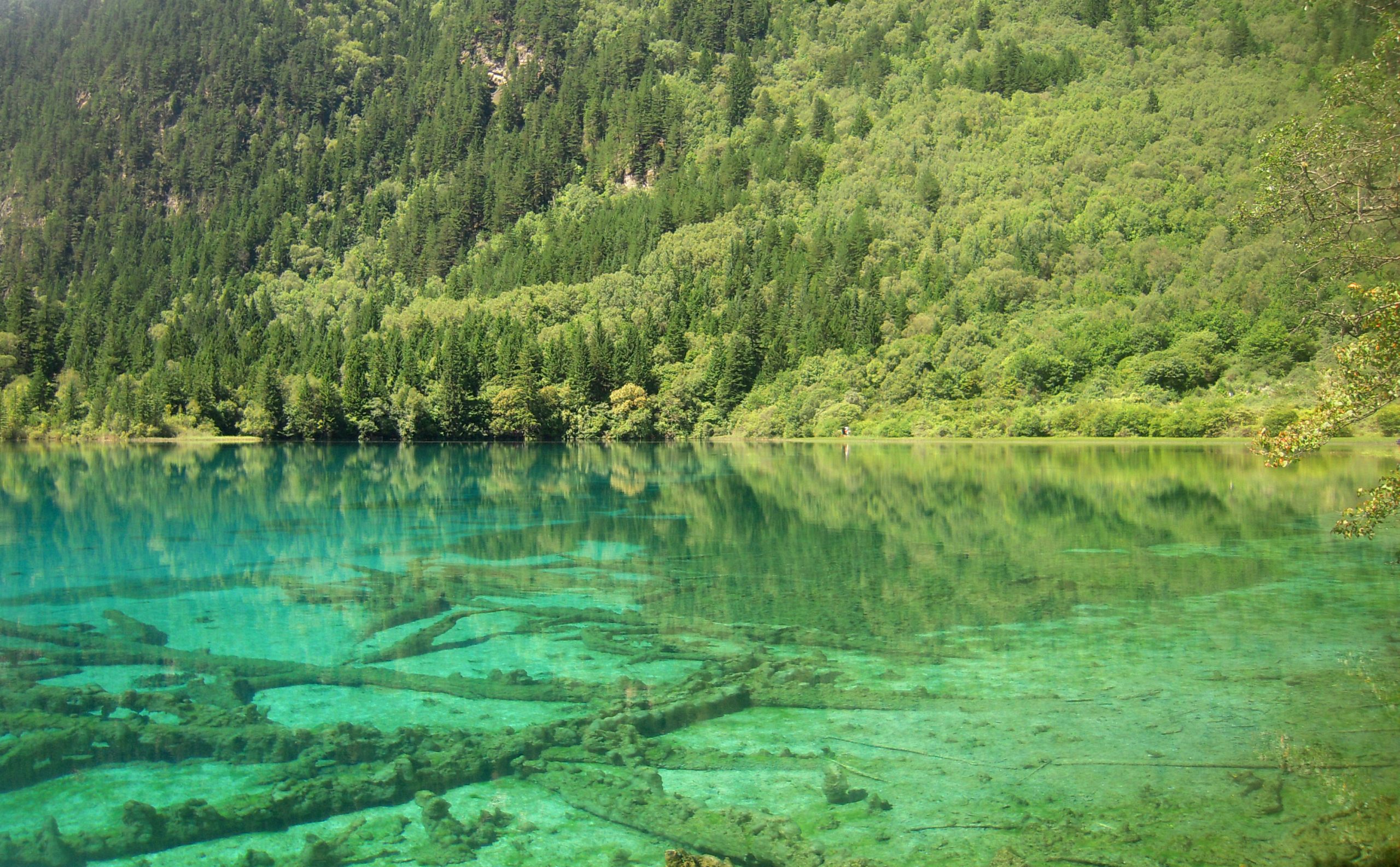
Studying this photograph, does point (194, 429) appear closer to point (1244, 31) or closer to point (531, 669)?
point (531, 669)

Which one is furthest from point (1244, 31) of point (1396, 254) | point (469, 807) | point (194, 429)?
point (469, 807)

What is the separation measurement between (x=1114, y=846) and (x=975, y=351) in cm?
10168

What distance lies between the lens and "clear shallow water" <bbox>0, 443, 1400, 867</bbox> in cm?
856

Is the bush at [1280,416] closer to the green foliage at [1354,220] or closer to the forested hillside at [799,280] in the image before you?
the forested hillside at [799,280]

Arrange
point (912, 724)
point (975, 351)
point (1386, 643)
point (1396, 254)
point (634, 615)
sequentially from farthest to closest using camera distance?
1. point (975, 351)
2. point (634, 615)
3. point (1386, 643)
4. point (1396, 254)
5. point (912, 724)

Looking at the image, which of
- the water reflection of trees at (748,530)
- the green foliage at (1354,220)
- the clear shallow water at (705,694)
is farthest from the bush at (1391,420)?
the green foliage at (1354,220)

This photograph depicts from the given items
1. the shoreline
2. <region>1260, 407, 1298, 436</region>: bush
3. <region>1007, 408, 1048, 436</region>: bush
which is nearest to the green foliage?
<region>1260, 407, 1298, 436</region>: bush

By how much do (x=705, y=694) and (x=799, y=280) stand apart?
122 m

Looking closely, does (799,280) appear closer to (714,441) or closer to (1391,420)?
(714,441)

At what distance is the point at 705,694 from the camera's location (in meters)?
12.1

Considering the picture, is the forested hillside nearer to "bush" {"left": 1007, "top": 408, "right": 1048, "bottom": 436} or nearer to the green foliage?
"bush" {"left": 1007, "top": 408, "right": 1048, "bottom": 436}

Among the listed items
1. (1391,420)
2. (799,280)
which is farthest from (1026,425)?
(799,280)

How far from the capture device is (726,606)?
A: 17.4 m

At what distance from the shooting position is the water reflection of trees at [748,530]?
1900cm
